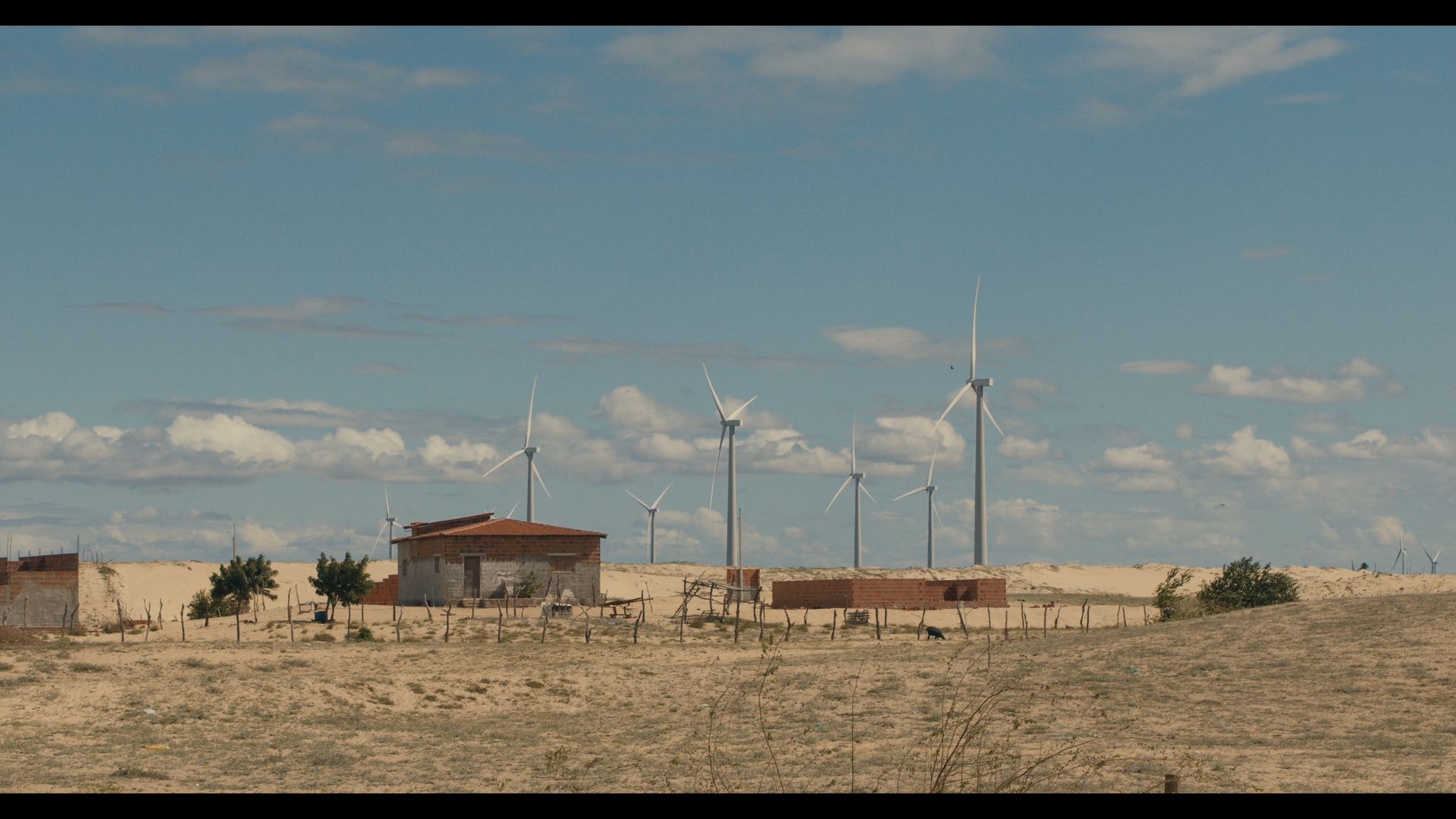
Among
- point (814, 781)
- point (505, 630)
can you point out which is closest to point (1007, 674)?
point (814, 781)

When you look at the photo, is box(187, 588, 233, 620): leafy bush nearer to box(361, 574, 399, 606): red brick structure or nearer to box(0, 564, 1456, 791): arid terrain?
box(361, 574, 399, 606): red brick structure

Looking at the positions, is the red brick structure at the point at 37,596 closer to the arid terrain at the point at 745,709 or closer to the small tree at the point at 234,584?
the small tree at the point at 234,584

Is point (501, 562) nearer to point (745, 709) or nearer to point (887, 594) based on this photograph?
point (887, 594)

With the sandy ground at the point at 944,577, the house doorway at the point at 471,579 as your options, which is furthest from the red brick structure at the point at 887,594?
the house doorway at the point at 471,579

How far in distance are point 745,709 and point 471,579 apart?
3461 cm

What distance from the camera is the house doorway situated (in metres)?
64.2

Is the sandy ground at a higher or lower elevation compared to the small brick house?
lower

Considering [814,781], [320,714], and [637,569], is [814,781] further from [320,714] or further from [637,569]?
[637,569]

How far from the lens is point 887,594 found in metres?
65.5

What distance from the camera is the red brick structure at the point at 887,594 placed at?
212 feet

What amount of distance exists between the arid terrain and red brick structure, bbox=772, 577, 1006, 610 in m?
12.0

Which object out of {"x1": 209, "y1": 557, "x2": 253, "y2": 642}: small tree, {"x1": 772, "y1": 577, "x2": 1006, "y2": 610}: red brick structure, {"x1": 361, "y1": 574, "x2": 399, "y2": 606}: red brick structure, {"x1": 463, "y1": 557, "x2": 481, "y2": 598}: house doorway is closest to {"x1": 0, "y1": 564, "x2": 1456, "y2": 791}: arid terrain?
{"x1": 463, "y1": 557, "x2": 481, "y2": 598}: house doorway

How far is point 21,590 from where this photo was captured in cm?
6391
